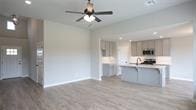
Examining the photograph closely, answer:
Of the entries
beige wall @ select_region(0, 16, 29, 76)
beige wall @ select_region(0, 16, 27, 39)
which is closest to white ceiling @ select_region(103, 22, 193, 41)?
beige wall @ select_region(0, 16, 29, 76)

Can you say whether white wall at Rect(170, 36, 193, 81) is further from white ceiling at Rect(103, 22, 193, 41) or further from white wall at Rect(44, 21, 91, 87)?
white wall at Rect(44, 21, 91, 87)

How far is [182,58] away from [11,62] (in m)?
10.4

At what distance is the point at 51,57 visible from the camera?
18.9 feet

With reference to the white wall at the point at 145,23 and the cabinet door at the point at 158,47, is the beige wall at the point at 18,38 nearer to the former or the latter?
the white wall at the point at 145,23

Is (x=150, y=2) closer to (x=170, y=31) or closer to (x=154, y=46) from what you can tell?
(x=170, y=31)

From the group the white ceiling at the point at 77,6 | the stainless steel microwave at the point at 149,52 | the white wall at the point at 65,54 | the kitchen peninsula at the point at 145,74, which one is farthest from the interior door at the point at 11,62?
the stainless steel microwave at the point at 149,52

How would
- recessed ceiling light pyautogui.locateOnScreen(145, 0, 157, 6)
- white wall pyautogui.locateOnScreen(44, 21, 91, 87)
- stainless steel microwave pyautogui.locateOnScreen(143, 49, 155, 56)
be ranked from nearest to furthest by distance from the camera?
recessed ceiling light pyautogui.locateOnScreen(145, 0, 157, 6) → white wall pyautogui.locateOnScreen(44, 21, 91, 87) → stainless steel microwave pyautogui.locateOnScreen(143, 49, 155, 56)

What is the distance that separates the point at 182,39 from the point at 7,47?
413 inches

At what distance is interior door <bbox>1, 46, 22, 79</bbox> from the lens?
7.55 m

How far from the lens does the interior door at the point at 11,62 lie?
7.55m

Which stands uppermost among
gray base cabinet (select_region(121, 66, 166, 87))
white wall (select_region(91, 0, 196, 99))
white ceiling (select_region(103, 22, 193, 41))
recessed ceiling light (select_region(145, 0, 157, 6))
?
recessed ceiling light (select_region(145, 0, 157, 6))

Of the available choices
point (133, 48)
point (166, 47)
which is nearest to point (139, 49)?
point (133, 48)

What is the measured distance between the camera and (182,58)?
7004 mm

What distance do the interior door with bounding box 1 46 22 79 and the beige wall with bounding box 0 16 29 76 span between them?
9.2 inches
